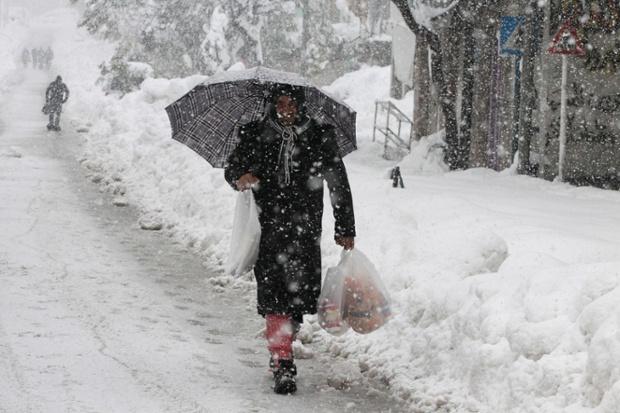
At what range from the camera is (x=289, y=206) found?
5.96 meters

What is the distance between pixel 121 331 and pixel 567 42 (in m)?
8.44

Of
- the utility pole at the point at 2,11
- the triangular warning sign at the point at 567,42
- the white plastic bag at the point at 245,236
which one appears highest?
the triangular warning sign at the point at 567,42

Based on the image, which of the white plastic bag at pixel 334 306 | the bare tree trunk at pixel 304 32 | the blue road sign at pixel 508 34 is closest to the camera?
the white plastic bag at pixel 334 306

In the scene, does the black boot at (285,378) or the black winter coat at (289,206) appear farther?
the black winter coat at (289,206)

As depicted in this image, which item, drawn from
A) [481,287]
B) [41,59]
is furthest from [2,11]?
[481,287]

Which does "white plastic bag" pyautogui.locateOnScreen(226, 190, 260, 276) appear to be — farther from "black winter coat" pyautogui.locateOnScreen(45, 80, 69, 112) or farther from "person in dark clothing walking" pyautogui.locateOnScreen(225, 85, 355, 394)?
"black winter coat" pyautogui.locateOnScreen(45, 80, 69, 112)

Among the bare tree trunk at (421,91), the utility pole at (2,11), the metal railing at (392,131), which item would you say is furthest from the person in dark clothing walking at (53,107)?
the utility pole at (2,11)

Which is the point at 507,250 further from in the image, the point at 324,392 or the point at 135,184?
the point at 135,184

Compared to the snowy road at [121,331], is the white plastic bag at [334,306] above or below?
above

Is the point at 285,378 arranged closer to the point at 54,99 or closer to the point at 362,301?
the point at 362,301

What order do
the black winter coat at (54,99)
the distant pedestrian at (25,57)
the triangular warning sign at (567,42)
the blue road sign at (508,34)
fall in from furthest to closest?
the distant pedestrian at (25,57), the black winter coat at (54,99), the blue road sign at (508,34), the triangular warning sign at (567,42)

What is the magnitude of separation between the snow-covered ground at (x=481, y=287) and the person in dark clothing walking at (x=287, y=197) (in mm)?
785

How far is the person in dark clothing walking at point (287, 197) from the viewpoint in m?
5.93

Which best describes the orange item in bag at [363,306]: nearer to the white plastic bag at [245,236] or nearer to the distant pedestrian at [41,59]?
the white plastic bag at [245,236]
